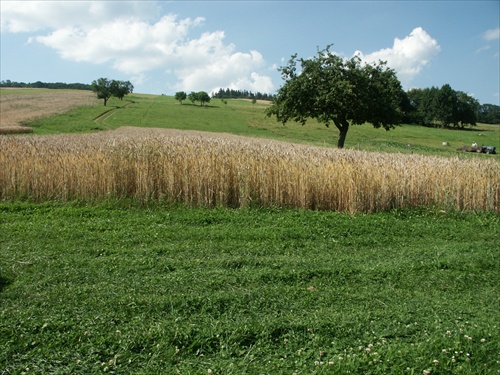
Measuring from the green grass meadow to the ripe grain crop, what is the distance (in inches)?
36.0

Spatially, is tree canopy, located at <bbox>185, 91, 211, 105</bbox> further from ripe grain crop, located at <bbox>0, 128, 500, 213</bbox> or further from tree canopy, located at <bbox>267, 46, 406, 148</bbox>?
ripe grain crop, located at <bbox>0, 128, 500, 213</bbox>

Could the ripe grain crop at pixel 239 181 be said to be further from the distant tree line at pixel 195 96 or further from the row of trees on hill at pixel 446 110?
the distant tree line at pixel 195 96

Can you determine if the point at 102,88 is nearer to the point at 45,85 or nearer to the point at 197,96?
the point at 197,96

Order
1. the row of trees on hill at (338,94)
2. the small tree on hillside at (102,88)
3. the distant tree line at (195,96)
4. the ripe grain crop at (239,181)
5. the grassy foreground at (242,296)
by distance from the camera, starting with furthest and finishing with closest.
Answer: the distant tree line at (195,96)
the small tree on hillside at (102,88)
the row of trees on hill at (338,94)
the ripe grain crop at (239,181)
the grassy foreground at (242,296)

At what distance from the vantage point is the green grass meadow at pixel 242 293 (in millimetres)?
3834

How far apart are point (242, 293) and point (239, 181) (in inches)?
204

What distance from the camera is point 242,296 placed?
5.06 m

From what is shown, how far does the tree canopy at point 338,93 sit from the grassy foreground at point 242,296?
15.7m

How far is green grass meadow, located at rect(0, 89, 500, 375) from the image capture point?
3834 millimetres

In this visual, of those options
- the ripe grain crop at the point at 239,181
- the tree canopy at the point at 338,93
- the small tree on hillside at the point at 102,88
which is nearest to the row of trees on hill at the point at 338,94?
the tree canopy at the point at 338,93

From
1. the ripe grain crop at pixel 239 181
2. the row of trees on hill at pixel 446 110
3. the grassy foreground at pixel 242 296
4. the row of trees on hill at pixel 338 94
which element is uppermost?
the row of trees on hill at pixel 446 110

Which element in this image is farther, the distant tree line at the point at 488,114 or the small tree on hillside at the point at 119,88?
the distant tree line at the point at 488,114

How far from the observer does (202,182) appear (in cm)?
1005

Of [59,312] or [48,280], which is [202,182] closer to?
[48,280]
